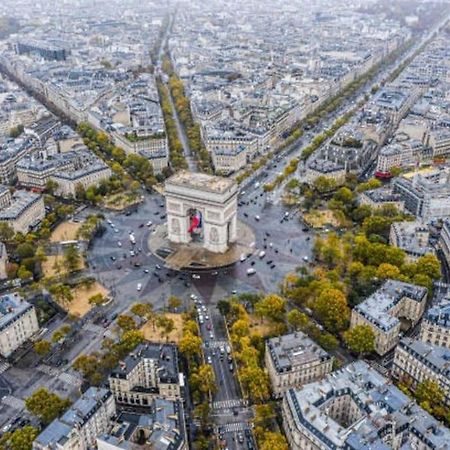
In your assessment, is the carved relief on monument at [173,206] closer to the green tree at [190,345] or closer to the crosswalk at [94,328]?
the crosswalk at [94,328]

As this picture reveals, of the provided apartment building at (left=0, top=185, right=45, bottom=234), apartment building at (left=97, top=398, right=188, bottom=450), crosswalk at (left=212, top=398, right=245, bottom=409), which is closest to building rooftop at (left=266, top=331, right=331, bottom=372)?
crosswalk at (left=212, top=398, right=245, bottom=409)

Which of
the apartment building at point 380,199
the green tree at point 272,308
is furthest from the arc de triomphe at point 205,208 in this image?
the apartment building at point 380,199

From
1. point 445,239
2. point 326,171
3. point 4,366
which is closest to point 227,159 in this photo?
point 326,171

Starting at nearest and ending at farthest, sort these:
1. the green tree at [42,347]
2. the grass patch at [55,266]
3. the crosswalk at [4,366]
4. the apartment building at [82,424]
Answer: the apartment building at [82,424] → the crosswalk at [4,366] → the green tree at [42,347] → the grass patch at [55,266]

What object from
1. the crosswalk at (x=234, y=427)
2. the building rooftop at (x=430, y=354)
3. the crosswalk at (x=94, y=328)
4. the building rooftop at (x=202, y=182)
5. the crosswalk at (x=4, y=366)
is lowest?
the crosswalk at (x=234, y=427)

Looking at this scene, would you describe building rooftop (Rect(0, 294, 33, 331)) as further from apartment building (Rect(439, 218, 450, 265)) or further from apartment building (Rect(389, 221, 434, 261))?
apartment building (Rect(439, 218, 450, 265))

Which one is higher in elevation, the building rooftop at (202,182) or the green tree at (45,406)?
the building rooftop at (202,182)

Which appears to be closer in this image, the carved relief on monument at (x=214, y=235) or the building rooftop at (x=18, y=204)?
the carved relief on monument at (x=214, y=235)

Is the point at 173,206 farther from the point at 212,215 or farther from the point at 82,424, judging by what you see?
the point at 82,424

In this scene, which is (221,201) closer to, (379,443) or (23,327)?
(23,327)
